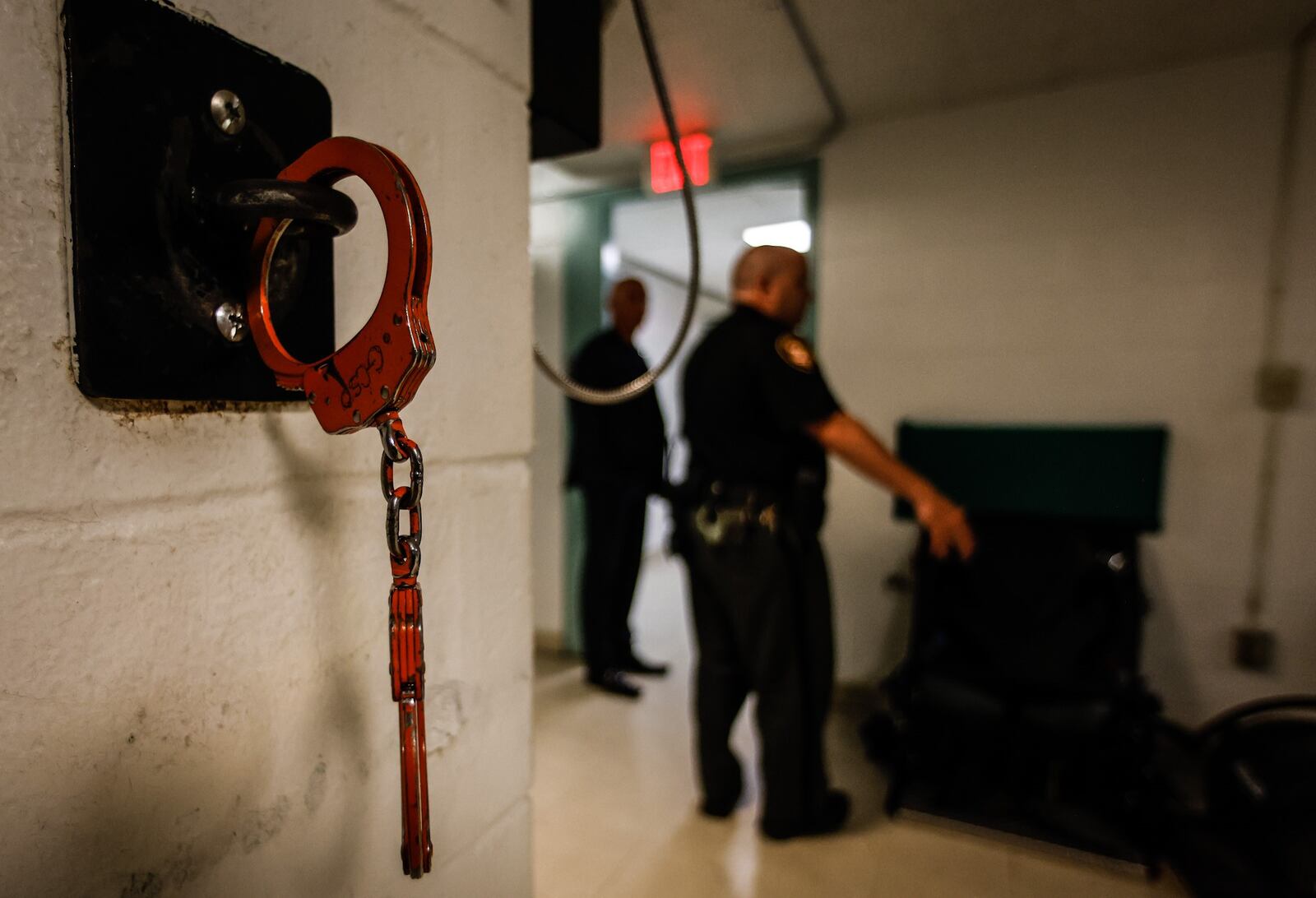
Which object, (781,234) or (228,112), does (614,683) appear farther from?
(781,234)

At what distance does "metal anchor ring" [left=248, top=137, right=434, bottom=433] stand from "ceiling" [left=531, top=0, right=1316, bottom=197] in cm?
38

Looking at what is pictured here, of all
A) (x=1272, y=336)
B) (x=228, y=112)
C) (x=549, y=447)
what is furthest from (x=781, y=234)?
(x=228, y=112)

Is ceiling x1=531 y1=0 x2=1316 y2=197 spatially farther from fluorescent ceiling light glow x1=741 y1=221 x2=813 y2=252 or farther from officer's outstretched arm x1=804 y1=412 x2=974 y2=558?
fluorescent ceiling light glow x1=741 y1=221 x2=813 y2=252

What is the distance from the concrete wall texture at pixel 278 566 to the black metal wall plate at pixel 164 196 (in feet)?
0.03

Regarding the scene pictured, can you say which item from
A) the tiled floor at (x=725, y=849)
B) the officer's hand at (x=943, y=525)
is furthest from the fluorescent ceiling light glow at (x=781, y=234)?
the tiled floor at (x=725, y=849)

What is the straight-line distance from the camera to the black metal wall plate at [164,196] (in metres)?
0.24

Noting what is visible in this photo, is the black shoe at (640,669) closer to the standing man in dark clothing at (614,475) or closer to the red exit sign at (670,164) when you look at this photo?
the standing man in dark clothing at (614,475)

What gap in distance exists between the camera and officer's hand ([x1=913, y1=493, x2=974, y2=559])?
53.2 inches

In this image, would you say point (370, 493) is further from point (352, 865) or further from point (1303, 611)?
point (1303, 611)

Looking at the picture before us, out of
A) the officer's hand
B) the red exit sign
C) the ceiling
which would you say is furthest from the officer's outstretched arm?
the red exit sign

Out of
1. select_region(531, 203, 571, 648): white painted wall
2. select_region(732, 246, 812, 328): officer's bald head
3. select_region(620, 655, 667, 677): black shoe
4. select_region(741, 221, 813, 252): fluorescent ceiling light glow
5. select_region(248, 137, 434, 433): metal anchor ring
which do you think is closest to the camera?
select_region(248, 137, 434, 433): metal anchor ring

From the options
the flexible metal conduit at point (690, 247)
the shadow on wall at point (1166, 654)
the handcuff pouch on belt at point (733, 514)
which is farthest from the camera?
the shadow on wall at point (1166, 654)

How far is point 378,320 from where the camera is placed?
230 mm

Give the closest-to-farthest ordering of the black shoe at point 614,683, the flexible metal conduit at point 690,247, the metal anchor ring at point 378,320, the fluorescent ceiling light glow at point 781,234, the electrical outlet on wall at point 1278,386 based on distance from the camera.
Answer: the metal anchor ring at point 378,320
the flexible metal conduit at point 690,247
the electrical outlet on wall at point 1278,386
the black shoe at point 614,683
the fluorescent ceiling light glow at point 781,234
